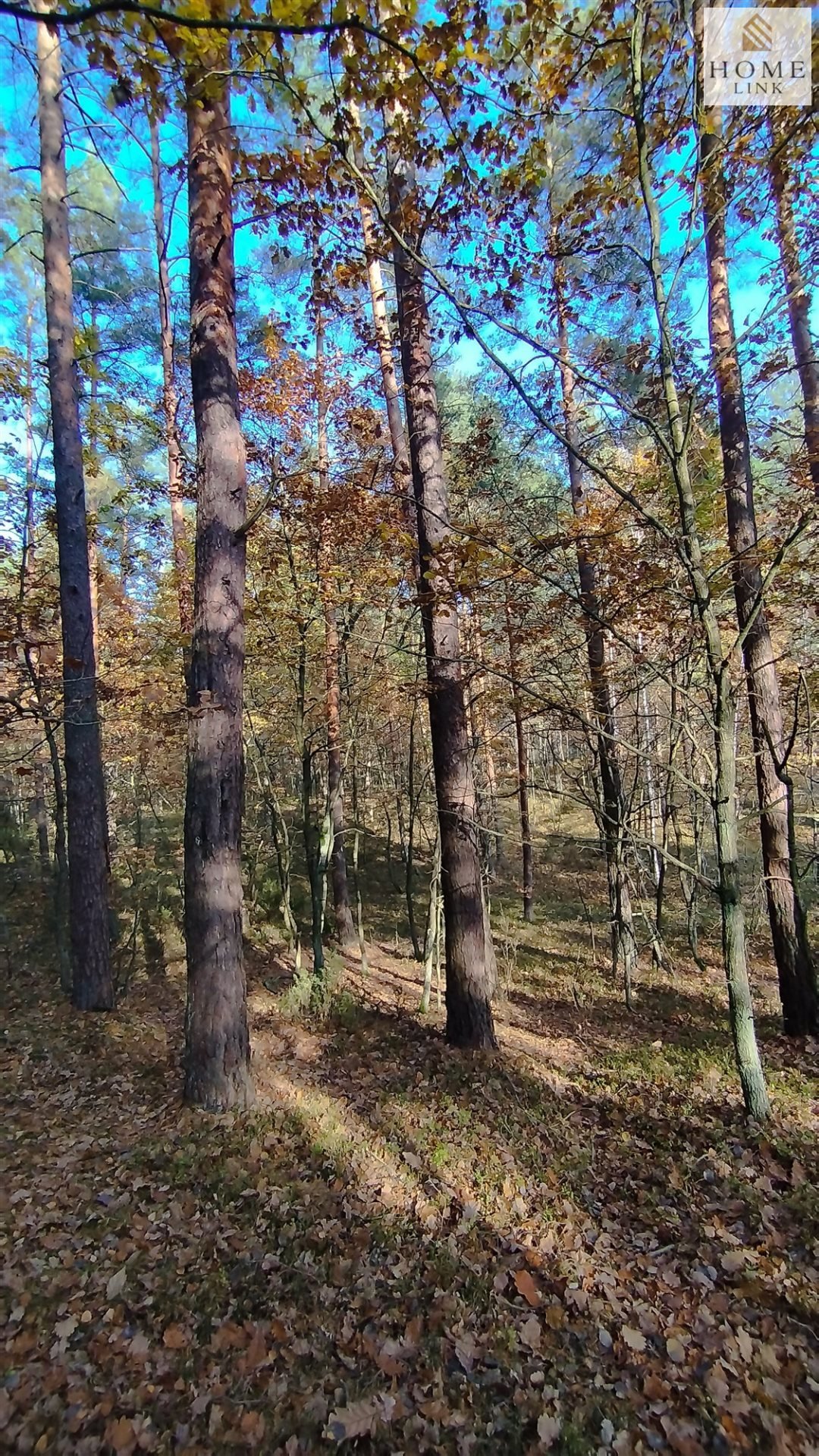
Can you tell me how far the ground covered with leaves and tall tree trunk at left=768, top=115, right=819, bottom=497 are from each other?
509cm

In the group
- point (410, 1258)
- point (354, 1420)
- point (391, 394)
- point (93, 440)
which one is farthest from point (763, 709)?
point (93, 440)

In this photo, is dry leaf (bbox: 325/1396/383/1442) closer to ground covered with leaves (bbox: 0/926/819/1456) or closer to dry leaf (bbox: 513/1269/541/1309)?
ground covered with leaves (bbox: 0/926/819/1456)

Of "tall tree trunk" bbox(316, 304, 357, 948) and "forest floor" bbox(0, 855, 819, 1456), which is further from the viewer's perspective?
"tall tree trunk" bbox(316, 304, 357, 948)

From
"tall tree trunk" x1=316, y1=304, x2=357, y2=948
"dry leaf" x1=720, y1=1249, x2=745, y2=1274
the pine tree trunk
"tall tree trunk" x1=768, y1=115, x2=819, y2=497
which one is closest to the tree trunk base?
"dry leaf" x1=720, y1=1249, x2=745, y2=1274

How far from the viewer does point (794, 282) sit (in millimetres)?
4777

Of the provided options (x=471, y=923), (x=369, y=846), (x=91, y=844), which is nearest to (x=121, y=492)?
(x=91, y=844)

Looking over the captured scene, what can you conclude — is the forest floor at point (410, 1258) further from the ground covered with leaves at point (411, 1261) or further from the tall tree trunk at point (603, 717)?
the tall tree trunk at point (603, 717)

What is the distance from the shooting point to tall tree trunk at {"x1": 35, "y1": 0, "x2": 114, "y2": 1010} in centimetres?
750

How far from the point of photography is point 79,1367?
2785 millimetres

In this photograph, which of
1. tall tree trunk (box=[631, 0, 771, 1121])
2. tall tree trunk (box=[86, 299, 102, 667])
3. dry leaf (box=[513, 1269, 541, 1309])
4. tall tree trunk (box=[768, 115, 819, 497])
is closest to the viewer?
dry leaf (box=[513, 1269, 541, 1309])

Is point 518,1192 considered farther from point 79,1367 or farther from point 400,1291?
point 79,1367

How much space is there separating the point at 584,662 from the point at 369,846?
11.6 meters

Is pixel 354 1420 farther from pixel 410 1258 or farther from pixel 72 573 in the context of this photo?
pixel 72 573

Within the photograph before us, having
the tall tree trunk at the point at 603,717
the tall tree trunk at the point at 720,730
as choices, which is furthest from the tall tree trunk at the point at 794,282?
the tall tree trunk at the point at 603,717
